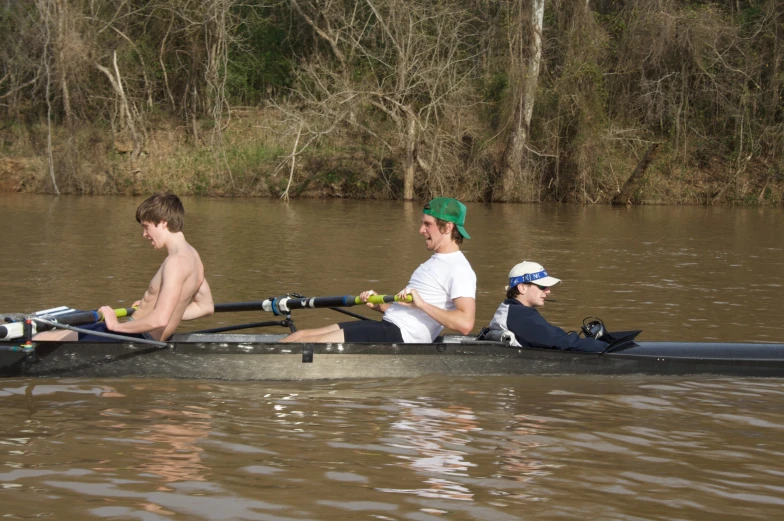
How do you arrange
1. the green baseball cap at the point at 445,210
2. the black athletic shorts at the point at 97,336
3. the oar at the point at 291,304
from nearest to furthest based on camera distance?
1. the green baseball cap at the point at 445,210
2. the black athletic shorts at the point at 97,336
3. the oar at the point at 291,304

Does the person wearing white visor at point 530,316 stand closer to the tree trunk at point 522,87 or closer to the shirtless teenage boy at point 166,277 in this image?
the shirtless teenage boy at point 166,277

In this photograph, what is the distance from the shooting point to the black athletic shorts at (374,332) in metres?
6.54

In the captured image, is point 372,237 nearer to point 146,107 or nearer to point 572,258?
point 572,258

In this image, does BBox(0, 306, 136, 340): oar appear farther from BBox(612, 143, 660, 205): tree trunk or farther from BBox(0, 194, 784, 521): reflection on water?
BBox(612, 143, 660, 205): tree trunk

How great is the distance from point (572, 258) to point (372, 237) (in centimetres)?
411

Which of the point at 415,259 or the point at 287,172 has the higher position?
the point at 287,172

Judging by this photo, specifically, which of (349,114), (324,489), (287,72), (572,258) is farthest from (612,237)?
(287,72)

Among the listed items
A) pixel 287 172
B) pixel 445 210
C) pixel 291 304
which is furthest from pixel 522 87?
pixel 445 210

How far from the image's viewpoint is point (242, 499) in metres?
4.34

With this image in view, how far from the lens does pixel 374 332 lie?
6543 millimetres

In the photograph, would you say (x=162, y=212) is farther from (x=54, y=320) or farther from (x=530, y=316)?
(x=530, y=316)

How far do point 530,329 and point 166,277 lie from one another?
232cm

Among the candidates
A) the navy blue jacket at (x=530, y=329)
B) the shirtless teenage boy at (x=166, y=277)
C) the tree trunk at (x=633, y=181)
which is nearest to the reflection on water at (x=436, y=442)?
the navy blue jacket at (x=530, y=329)

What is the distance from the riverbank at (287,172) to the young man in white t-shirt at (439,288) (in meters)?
21.2
